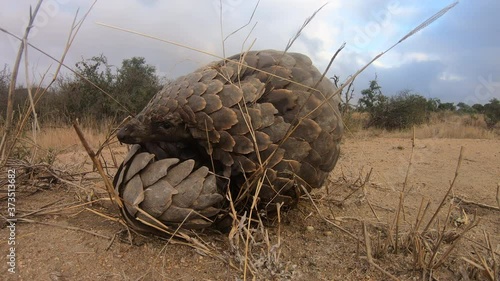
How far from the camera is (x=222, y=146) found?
193 cm

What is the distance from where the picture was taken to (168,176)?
187 centimetres

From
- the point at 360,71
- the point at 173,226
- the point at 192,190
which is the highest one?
the point at 360,71

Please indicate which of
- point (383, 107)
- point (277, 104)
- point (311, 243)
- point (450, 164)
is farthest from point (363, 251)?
point (383, 107)

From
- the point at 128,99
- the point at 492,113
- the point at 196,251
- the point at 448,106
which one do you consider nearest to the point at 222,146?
the point at 196,251

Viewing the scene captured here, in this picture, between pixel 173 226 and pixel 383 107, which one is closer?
pixel 173 226

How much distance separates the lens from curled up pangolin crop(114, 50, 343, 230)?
6.03 ft

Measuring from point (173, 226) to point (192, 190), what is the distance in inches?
8.0

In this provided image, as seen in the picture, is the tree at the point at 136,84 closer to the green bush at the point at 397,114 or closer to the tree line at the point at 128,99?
the tree line at the point at 128,99

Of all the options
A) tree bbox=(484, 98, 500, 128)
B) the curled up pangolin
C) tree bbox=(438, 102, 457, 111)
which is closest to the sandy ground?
the curled up pangolin

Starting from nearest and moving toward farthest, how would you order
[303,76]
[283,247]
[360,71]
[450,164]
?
[360,71], [283,247], [303,76], [450,164]

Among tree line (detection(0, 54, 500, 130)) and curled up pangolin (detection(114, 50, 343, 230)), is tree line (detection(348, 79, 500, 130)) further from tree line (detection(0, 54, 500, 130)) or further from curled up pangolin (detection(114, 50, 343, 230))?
curled up pangolin (detection(114, 50, 343, 230))

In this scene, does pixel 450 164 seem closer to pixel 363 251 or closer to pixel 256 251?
pixel 363 251

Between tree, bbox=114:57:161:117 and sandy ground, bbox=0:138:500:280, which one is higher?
tree, bbox=114:57:161:117

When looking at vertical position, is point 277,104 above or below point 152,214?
above
